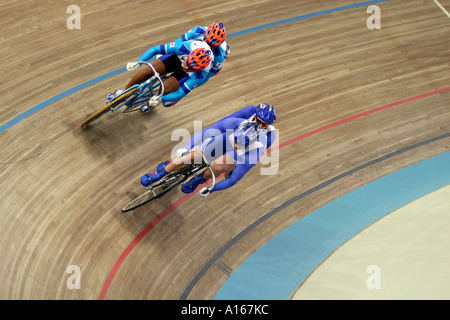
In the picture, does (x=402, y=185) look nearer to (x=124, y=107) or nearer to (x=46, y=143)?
(x=124, y=107)

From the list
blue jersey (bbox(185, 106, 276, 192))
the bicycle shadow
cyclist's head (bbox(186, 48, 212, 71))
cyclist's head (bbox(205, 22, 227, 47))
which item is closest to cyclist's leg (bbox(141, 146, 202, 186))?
blue jersey (bbox(185, 106, 276, 192))

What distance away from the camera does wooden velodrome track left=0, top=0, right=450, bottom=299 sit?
4.83m

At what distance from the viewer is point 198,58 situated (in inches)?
186

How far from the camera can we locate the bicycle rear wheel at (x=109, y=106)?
16.9 ft

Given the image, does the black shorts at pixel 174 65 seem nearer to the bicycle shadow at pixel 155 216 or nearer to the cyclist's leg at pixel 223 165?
the cyclist's leg at pixel 223 165

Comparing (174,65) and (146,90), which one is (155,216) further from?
(174,65)

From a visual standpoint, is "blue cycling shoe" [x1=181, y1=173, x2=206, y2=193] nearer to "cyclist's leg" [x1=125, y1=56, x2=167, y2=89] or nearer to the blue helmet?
the blue helmet

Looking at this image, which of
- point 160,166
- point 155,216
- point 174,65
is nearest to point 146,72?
point 174,65

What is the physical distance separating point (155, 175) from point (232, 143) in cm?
101

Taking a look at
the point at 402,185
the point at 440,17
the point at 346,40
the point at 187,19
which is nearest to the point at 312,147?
the point at 402,185

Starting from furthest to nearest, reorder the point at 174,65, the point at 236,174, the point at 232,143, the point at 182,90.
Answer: the point at 174,65 < the point at 182,90 < the point at 232,143 < the point at 236,174

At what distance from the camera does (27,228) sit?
4758 millimetres

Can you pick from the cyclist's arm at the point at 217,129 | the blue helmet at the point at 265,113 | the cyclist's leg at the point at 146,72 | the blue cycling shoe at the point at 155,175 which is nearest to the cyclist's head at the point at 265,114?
the blue helmet at the point at 265,113
